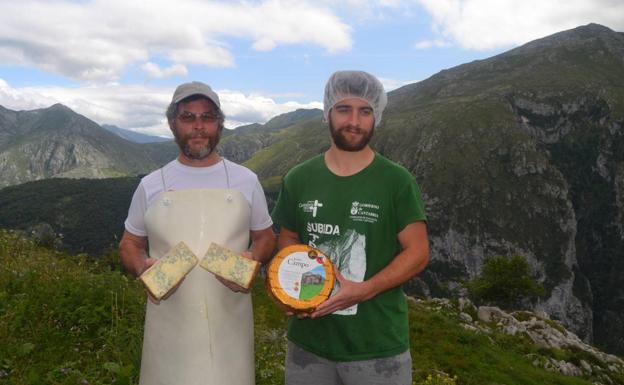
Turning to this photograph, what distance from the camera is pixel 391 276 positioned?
3727mm

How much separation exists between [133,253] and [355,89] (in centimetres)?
253

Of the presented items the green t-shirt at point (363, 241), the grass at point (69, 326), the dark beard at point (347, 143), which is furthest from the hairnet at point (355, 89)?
the grass at point (69, 326)

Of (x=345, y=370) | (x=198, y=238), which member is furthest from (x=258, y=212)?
(x=345, y=370)

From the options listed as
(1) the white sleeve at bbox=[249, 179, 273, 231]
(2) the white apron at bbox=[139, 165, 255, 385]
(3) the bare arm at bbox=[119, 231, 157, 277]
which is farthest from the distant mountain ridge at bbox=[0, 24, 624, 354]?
(3) the bare arm at bbox=[119, 231, 157, 277]

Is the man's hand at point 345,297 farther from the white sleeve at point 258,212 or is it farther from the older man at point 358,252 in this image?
the white sleeve at point 258,212

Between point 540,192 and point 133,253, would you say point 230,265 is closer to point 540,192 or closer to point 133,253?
point 133,253

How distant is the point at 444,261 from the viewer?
6191 inches

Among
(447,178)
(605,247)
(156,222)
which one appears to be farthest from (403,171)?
(605,247)

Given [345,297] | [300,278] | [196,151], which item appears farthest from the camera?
[196,151]

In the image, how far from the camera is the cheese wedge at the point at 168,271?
3.68 metres

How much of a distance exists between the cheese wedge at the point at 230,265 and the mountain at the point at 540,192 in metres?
145

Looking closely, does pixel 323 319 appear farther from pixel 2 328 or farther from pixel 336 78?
pixel 2 328

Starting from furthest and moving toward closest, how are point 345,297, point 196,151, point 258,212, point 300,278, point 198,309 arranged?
1. point 258,212
2. point 196,151
3. point 198,309
4. point 300,278
5. point 345,297

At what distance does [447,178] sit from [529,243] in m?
36.2
